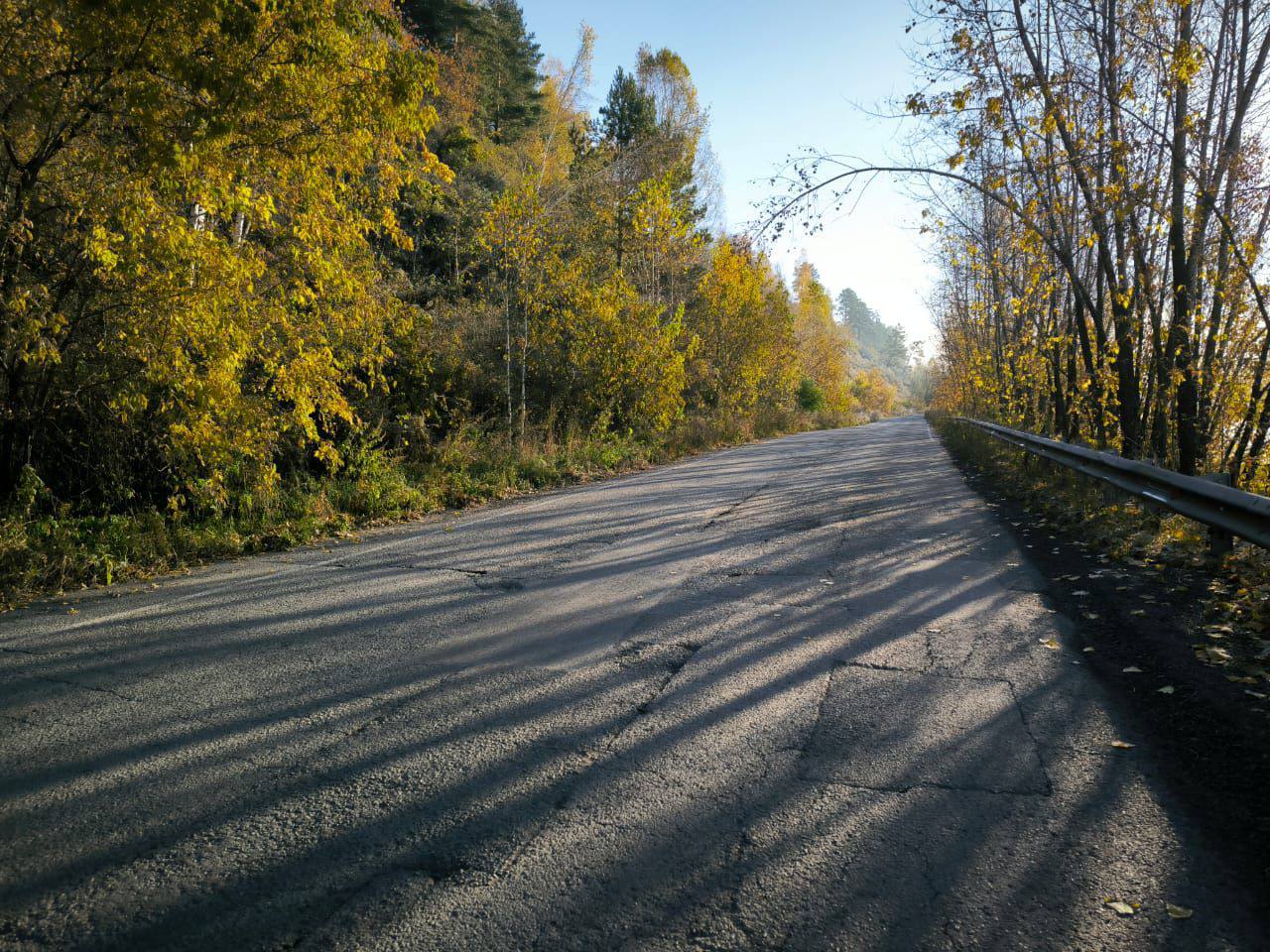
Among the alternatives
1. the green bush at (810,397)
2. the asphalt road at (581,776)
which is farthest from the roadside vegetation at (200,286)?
the green bush at (810,397)

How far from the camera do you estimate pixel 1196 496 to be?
582 centimetres

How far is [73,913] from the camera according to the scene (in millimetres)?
2279

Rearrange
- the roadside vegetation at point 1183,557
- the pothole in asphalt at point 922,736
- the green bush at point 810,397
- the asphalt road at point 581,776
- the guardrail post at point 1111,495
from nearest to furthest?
the asphalt road at point 581,776
the pothole in asphalt at point 922,736
the roadside vegetation at point 1183,557
the guardrail post at point 1111,495
the green bush at point 810,397

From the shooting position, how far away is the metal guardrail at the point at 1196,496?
480 cm

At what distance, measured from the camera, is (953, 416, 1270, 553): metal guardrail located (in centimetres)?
480

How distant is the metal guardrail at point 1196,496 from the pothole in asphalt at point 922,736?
2.24 metres

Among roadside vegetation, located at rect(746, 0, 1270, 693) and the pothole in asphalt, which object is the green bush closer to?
roadside vegetation, located at rect(746, 0, 1270, 693)

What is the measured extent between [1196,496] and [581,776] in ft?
17.6

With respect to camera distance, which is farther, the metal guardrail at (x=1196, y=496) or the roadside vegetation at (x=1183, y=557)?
the metal guardrail at (x=1196, y=496)

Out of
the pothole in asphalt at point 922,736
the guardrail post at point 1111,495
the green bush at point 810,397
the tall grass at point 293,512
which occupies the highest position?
the green bush at point 810,397

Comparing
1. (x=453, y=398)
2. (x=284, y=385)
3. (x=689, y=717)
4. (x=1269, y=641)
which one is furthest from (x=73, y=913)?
(x=453, y=398)

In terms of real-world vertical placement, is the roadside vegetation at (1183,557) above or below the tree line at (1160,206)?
below

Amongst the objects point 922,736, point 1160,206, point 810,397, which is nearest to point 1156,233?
point 1160,206

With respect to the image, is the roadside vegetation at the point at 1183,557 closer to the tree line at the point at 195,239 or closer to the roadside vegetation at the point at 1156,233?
the roadside vegetation at the point at 1156,233
